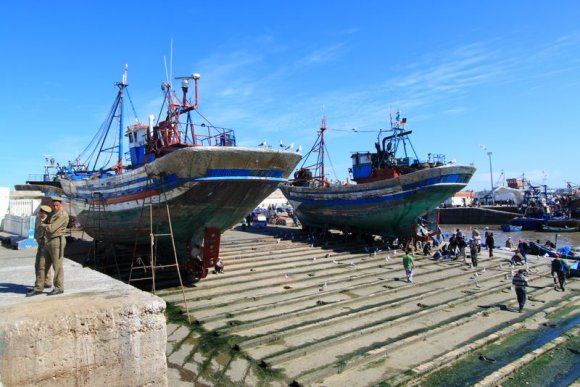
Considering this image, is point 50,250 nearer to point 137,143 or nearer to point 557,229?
point 137,143

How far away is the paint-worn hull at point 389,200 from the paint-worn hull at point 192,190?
7712 millimetres

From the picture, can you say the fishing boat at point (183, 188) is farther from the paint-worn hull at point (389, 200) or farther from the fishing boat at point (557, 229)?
the fishing boat at point (557, 229)

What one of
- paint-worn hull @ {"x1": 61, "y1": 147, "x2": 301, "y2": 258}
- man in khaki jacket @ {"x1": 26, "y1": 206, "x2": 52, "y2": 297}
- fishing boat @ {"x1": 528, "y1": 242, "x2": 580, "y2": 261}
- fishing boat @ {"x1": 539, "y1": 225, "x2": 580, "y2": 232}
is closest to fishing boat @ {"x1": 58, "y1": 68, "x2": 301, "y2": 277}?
paint-worn hull @ {"x1": 61, "y1": 147, "x2": 301, "y2": 258}

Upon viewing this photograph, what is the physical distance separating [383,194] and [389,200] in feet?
1.31

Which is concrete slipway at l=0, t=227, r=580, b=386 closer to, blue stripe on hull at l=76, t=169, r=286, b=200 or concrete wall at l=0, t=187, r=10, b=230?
blue stripe on hull at l=76, t=169, r=286, b=200

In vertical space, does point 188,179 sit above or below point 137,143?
below

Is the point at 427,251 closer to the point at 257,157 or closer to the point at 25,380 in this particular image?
the point at 257,157

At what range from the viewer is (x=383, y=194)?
18312 mm

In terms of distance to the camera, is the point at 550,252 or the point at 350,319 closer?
the point at 350,319

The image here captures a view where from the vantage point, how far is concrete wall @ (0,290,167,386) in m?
3.84

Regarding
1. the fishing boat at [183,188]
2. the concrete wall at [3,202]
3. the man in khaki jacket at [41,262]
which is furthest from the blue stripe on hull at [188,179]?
the concrete wall at [3,202]

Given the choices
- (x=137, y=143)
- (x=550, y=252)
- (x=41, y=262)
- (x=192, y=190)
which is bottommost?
(x=550, y=252)

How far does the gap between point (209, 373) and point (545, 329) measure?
305 inches

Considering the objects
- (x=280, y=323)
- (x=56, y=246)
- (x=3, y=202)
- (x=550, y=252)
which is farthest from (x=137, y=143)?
(x=550, y=252)
